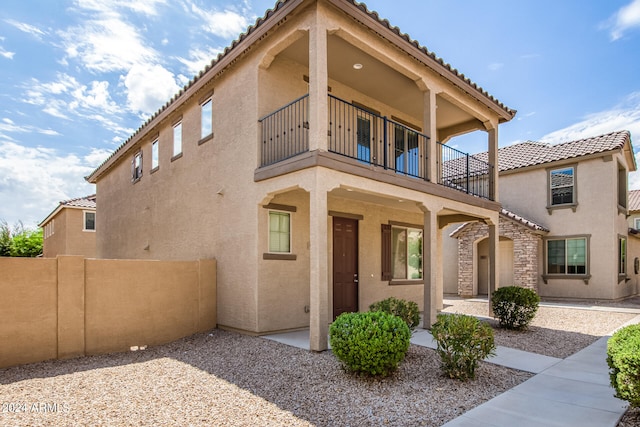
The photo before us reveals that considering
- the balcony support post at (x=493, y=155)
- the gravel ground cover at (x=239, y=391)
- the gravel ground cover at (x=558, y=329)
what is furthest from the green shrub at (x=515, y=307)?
the balcony support post at (x=493, y=155)

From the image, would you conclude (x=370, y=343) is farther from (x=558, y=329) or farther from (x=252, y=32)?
(x=558, y=329)

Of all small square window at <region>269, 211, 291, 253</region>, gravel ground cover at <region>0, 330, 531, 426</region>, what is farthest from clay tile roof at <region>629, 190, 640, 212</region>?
small square window at <region>269, 211, 291, 253</region>

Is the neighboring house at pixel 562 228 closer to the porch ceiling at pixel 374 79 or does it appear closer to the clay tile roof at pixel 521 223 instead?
the clay tile roof at pixel 521 223

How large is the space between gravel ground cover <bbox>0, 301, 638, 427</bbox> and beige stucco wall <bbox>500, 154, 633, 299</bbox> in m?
11.6

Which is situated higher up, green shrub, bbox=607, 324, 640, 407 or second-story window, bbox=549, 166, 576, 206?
second-story window, bbox=549, 166, 576, 206

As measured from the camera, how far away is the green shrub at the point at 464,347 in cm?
596

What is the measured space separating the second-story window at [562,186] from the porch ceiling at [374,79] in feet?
25.9

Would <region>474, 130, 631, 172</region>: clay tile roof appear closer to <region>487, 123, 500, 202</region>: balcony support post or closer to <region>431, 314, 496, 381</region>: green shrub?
<region>487, 123, 500, 202</region>: balcony support post

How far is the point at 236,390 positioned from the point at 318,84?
5.30 meters

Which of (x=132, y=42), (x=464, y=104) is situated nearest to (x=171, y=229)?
(x=132, y=42)

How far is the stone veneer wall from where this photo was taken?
1797cm

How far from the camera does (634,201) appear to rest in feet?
106

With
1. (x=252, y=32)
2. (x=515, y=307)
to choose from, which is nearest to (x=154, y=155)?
(x=252, y=32)

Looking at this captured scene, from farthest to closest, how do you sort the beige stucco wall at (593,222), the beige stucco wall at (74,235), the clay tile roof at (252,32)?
the beige stucco wall at (74,235) → the beige stucco wall at (593,222) → the clay tile roof at (252,32)
